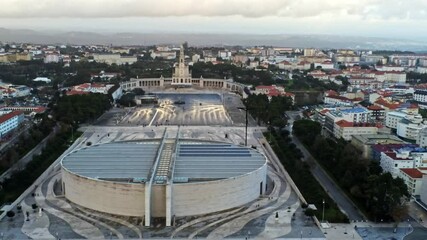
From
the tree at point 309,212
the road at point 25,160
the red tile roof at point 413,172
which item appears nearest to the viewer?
the tree at point 309,212

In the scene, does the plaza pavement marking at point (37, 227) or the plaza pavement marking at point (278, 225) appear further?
the plaza pavement marking at point (278, 225)

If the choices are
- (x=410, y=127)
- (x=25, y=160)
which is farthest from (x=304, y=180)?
(x=25, y=160)

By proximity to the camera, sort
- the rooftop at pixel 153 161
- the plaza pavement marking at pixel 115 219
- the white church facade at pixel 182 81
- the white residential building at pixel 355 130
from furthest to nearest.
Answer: the white church facade at pixel 182 81 → the white residential building at pixel 355 130 → the rooftop at pixel 153 161 → the plaza pavement marking at pixel 115 219

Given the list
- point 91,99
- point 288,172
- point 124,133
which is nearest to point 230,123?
point 124,133

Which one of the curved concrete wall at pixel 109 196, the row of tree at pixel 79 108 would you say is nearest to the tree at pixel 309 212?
the curved concrete wall at pixel 109 196

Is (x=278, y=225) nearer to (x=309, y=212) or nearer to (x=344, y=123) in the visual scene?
(x=309, y=212)

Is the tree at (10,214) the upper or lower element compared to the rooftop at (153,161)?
lower

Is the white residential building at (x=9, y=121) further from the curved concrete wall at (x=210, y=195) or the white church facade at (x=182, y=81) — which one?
the white church facade at (x=182, y=81)

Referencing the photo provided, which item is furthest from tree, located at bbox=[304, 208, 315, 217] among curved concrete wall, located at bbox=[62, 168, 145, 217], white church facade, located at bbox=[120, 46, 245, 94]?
white church facade, located at bbox=[120, 46, 245, 94]
